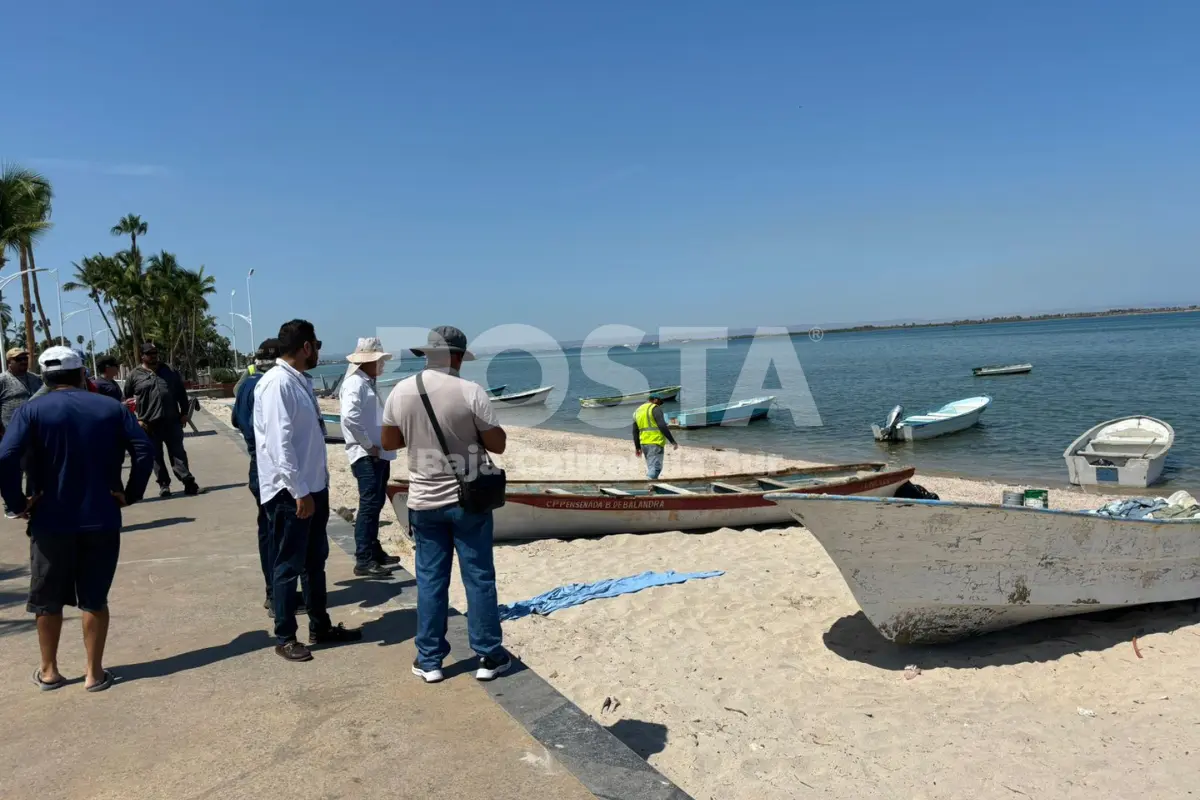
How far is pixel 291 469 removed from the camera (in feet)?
12.6

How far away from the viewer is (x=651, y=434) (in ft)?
37.3

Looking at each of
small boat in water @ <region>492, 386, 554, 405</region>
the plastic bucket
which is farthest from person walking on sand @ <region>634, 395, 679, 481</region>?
small boat in water @ <region>492, 386, 554, 405</region>

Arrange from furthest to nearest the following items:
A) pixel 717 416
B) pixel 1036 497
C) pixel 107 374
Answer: pixel 717 416 → pixel 107 374 → pixel 1036 497

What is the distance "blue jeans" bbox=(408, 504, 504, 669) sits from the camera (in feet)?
12.2

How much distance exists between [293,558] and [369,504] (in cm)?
205

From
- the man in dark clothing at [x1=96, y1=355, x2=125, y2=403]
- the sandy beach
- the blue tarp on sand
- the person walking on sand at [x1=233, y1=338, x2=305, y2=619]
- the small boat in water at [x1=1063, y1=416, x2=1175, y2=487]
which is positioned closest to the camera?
the sandy beach

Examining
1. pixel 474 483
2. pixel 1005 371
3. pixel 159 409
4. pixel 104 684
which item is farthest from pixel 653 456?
pixel 1005 371

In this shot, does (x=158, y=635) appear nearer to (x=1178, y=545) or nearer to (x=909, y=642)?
(x=909, y=642)

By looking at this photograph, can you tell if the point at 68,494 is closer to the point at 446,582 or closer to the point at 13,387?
the point at 446,582

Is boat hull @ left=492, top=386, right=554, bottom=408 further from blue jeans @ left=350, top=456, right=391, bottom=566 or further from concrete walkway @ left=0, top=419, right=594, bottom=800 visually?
concrete walkway @ left=0, top=419, right=594, bottom=800

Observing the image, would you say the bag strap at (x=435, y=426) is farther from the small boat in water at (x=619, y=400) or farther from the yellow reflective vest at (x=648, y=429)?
the small boat in water at (x=619, y=400)

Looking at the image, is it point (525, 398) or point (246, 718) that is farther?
point (525, 398)

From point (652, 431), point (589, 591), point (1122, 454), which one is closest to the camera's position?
point (589, 591)

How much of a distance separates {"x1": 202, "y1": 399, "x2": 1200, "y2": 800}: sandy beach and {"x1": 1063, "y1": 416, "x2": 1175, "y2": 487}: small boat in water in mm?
10117
